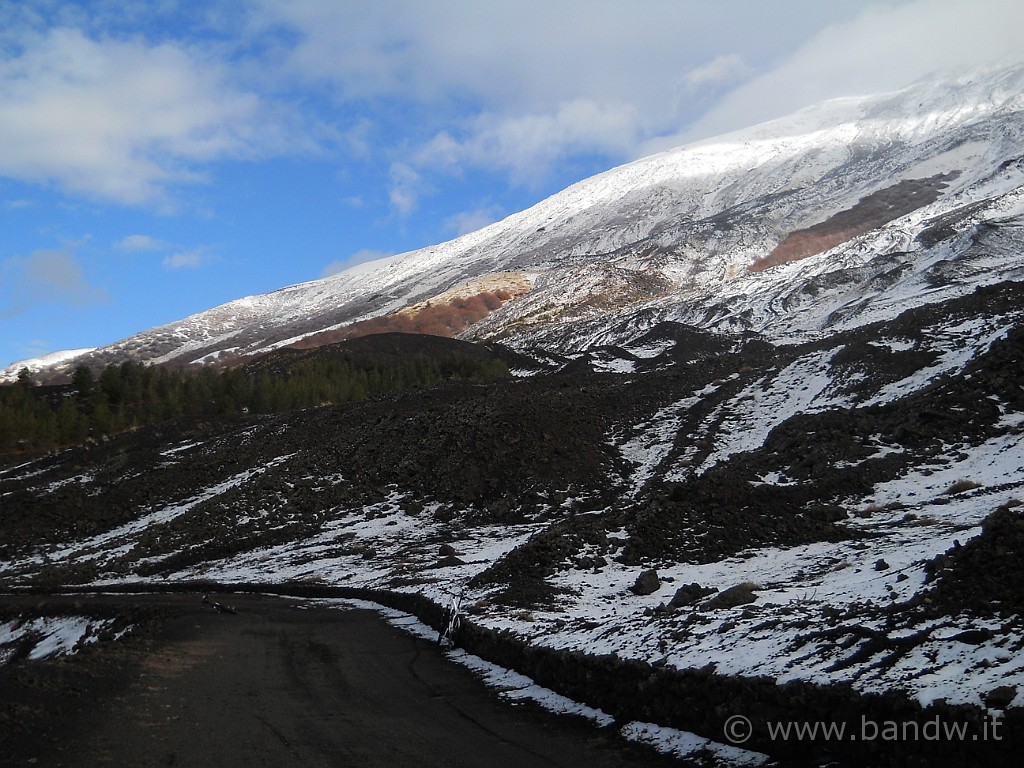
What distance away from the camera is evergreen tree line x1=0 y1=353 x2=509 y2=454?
84.7 m

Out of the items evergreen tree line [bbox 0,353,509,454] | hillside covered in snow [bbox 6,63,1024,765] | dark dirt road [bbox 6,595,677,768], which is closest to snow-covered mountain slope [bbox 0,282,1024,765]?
hillside covered in snow [bbox 6,63,1024,765]

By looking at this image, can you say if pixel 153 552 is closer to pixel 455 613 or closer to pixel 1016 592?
pixel 455 613

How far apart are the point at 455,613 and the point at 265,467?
3886 cm

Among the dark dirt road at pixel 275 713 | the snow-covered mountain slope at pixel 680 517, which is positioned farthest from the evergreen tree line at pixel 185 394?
the dark dirt road at pixel 275 713

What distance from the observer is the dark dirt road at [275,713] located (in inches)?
375

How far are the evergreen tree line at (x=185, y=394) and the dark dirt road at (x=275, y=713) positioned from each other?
6216cm

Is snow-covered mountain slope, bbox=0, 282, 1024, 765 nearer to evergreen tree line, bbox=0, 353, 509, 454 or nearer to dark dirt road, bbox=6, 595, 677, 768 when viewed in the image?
dark dirt road, bbox=6, 595, 677, 768

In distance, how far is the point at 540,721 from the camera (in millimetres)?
11102

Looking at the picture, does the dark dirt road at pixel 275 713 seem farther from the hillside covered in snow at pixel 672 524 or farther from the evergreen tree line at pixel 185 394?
the evergreen tree line at pixel 185 394

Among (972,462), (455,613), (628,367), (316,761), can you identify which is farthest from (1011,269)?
(316,761)

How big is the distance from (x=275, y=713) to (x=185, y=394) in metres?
93.1

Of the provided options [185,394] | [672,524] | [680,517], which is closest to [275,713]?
[672,524]

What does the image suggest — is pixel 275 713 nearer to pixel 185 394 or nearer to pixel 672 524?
pixel 672 524

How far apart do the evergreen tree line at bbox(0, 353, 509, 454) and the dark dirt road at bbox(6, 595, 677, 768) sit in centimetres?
6216
